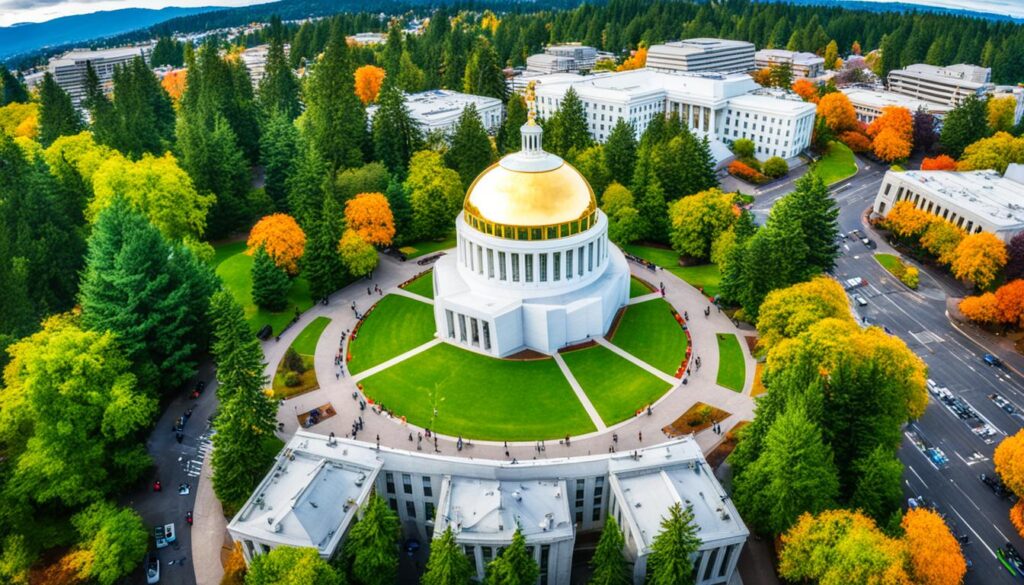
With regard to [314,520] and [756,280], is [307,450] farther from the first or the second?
[756,280]

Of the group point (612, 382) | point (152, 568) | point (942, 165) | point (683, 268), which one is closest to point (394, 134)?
point (683, 268)

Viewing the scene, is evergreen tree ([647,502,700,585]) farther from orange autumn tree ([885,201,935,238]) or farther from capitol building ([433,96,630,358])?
orange autumn tree ([885,201,935,238])

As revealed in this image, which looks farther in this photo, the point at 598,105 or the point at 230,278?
the point at 598,105

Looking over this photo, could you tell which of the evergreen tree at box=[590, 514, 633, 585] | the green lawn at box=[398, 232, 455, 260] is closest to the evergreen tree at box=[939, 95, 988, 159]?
the green lawn at box=[398, 232, 455, 260]

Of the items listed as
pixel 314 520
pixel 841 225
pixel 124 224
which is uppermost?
pixel 124 224

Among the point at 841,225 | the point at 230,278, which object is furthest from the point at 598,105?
the point at 230,278

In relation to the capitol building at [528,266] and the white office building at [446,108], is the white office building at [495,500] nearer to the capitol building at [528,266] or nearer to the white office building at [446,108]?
the capitol building at [528,266]

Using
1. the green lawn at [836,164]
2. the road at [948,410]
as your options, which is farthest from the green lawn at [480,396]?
the green lawn at [836,164]
